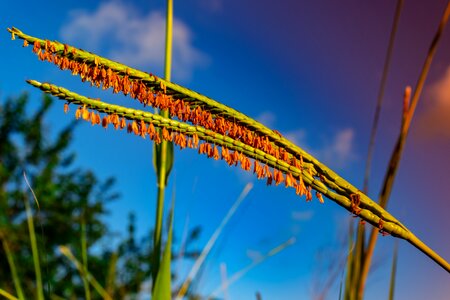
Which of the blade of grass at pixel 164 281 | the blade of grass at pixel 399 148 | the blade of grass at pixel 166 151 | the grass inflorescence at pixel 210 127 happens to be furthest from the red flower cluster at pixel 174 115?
the blade of grass at pixel 166 151

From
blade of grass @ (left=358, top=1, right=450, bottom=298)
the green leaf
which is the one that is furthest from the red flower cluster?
the green leaf

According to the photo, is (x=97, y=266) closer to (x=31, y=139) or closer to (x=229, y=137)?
(x=31, y=139)

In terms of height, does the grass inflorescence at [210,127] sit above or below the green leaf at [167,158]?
below

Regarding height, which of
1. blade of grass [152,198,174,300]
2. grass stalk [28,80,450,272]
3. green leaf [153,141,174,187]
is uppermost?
green leaf [153,141,174,187]

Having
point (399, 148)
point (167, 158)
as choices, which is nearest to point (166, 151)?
point (167, 158)

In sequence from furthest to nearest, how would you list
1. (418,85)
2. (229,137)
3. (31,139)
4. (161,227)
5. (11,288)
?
(31,139) < (11,288) < (161,227) < (418,85) < (229,137)

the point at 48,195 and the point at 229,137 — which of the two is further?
the point at 48,195

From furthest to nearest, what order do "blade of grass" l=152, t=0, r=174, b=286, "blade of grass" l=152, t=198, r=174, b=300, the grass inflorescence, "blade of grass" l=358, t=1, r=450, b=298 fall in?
1. "blade of grass" l=152, t=0, r=174, b=286
2. "blade of grass" l=152, t=198, r=174, b=300
3. "blade of grass" l=358, t=1, r=450, b=298
4. the grass inflorescence

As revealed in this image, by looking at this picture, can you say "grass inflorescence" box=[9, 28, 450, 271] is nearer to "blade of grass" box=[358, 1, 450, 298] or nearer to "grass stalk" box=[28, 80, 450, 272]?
"grass stalk" box=[28, 80, 450, 272]

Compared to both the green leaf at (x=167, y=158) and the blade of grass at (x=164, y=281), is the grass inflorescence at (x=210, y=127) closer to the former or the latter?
the blade of grass at (x=164, y=281)

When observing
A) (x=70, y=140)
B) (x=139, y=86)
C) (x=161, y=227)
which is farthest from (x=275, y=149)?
(x=70, y=140)

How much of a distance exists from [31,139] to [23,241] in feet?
10.6

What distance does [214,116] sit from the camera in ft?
A: 2.93

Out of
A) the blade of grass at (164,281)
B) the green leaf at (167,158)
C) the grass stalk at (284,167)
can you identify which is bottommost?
the blade of grass at (164,281)
